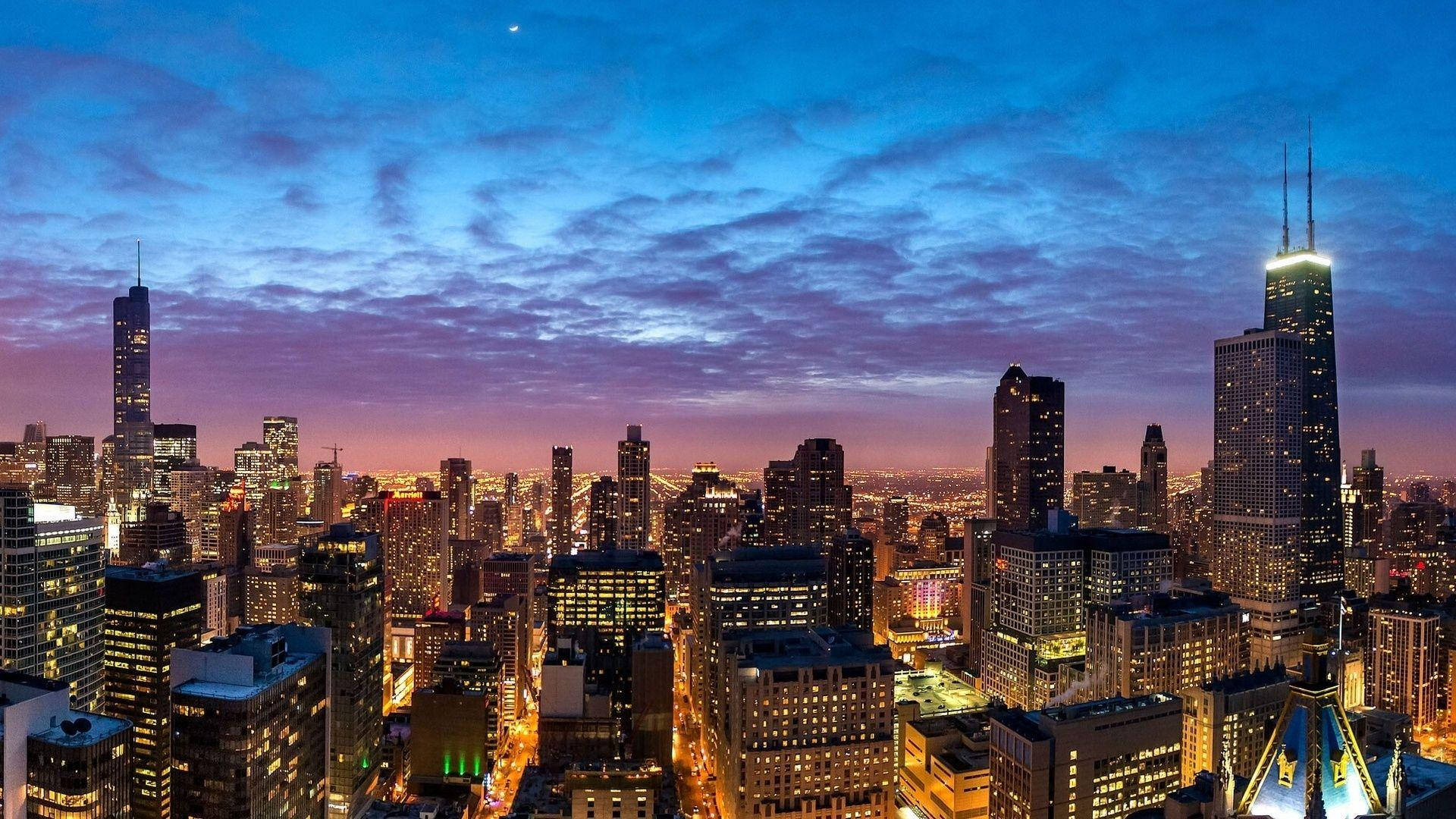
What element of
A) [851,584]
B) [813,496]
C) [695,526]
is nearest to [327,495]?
[695,526]

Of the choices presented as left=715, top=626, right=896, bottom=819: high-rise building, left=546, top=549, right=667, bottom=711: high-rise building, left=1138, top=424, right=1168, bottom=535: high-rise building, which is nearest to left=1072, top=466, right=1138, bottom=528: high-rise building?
left=1138, top=424, right=1168, bottom=535: high-rise building

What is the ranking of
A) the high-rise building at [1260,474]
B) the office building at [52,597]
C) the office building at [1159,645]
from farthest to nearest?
the high-rise building at [1260,474] < the office building at [1159,645] < the office building at [52,597]

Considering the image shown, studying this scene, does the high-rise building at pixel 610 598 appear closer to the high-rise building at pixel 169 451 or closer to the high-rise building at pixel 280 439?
the high-rise building at pixel 169 451

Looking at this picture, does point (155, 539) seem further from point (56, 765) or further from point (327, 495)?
point (56, 765)

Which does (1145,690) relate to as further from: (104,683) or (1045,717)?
(104,683)

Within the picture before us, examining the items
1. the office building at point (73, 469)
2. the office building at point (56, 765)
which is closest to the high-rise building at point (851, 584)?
the office building at point (56, 765)

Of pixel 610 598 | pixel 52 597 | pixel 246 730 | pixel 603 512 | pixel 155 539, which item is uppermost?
pixel 52 597
